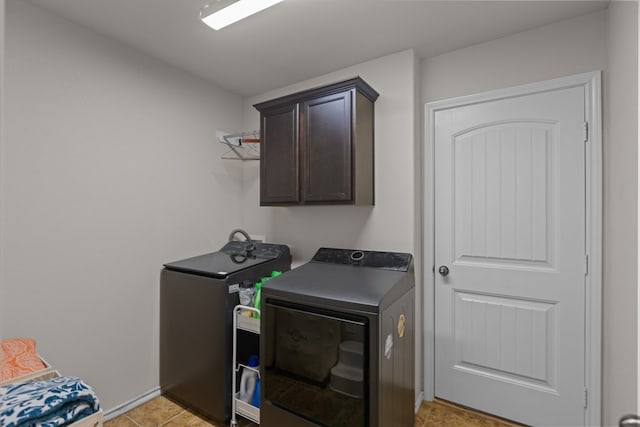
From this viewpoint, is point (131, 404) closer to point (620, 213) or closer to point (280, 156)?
point (280, 156)

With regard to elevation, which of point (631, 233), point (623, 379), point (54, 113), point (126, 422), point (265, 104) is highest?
point (265, 104)

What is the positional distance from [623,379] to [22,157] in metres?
3.21

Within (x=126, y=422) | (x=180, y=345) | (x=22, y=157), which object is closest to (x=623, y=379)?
(x=180, y=345)

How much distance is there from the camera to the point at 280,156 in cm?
240

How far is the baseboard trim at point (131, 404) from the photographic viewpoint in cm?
212

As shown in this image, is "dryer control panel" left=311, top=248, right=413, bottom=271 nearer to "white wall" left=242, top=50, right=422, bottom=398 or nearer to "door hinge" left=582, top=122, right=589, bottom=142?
"white wall" left=242, top=50, right=422, bottom=398

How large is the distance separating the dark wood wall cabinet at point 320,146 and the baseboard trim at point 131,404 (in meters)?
1.59

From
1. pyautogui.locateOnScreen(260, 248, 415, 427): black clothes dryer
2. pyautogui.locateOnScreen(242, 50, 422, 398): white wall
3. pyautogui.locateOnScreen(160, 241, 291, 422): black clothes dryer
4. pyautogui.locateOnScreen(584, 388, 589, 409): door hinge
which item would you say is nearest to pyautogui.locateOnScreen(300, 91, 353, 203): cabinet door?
pyautogui.locateOnScreen(242, 50, 422, 398): white wall

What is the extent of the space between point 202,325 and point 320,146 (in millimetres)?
1421

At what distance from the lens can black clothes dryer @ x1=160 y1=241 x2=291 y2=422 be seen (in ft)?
6.79

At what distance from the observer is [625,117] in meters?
1.51

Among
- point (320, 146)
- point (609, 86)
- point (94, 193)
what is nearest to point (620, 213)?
point (609, 86)

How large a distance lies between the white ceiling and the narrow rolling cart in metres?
1.74

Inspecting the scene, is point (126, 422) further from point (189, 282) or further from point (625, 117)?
point (625, 117)
